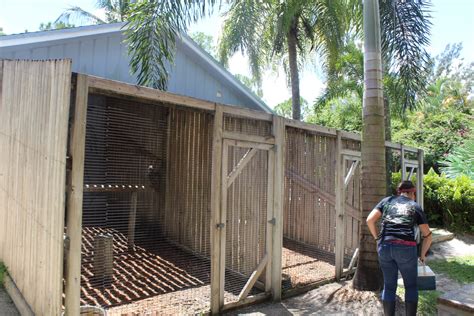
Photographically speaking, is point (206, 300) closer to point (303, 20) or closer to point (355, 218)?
point (355, 218)

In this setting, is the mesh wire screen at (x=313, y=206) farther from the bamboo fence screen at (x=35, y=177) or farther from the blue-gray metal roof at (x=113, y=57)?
the bamboo fence screen at (x=35, y=177)

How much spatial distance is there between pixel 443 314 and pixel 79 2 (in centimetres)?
1837

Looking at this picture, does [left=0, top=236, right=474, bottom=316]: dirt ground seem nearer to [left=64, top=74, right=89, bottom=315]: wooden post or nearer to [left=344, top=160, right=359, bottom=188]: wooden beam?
[left=64, top=74, right=89, bottom=315]: wooden post

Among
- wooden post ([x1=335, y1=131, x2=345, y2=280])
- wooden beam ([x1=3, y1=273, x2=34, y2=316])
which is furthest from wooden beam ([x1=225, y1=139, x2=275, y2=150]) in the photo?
wooden beam ([x1=3, y1=273, x2=34, y2=316])

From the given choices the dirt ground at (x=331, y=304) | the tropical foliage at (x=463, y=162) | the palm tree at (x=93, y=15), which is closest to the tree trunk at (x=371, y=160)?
the dirt ground at (x=331, y=304)

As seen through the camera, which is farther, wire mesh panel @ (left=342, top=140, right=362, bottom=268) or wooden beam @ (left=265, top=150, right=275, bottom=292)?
wire mesh panel @ (left=342, top=140, right=362, bottom=268)

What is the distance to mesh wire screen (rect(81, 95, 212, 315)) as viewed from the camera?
532cm

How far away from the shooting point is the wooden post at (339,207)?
6.29 metres

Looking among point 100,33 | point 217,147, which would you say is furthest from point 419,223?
point 100,33

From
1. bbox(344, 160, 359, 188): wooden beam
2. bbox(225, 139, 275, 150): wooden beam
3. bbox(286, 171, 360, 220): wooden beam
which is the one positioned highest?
bbox(225, 139, 275, 150): wooden beam

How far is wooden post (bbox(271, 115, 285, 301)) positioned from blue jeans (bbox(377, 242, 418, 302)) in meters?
1.48

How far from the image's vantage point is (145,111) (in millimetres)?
7234

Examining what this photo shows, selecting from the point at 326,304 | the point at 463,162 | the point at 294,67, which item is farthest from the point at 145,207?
the point at 463,162

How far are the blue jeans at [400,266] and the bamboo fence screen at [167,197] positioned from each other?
1.51 metres
